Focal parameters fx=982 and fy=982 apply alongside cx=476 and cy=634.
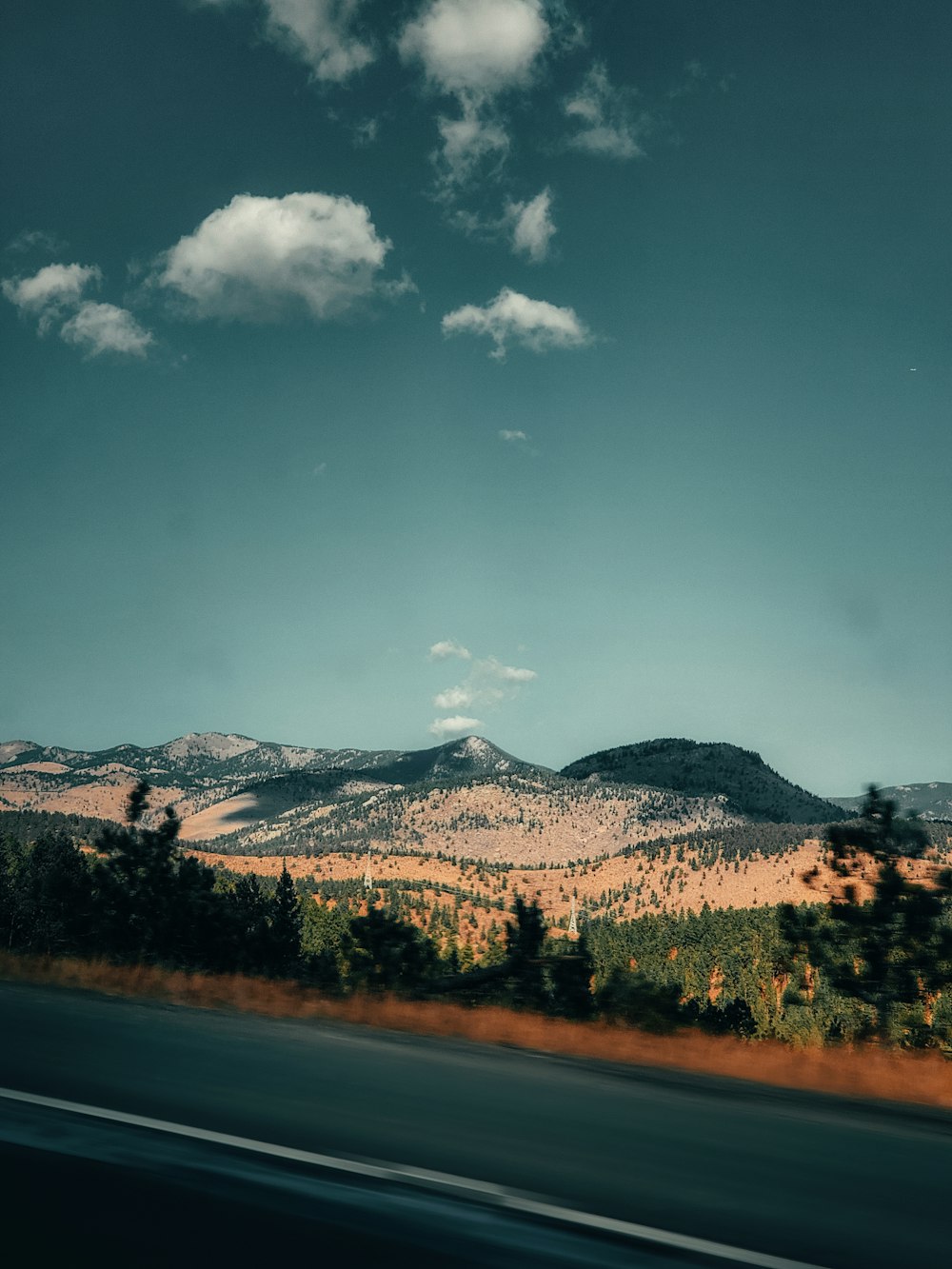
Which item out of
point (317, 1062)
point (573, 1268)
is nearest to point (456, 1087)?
point (317, 1062)

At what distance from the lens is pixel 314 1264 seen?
3268 mm

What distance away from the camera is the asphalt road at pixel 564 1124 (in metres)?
4.09

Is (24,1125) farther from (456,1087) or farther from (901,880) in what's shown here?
(901,880)

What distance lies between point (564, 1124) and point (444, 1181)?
1513 mm

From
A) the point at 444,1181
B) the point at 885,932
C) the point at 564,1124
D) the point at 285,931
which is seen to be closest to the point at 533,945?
the point at 885,932

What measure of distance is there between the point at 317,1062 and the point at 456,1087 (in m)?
1.18

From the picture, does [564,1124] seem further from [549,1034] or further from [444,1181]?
[549,1034]

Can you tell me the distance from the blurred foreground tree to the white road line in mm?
11080

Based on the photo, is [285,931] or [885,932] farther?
[285,931]

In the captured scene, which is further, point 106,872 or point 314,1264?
point 106,872

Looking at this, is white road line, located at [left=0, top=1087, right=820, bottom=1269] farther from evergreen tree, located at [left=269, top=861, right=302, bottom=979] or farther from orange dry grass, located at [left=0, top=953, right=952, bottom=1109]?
evergreen tree, located at [left=269, top=861, right=302, bottom=979]

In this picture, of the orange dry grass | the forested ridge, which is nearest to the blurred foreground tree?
the forested ridge

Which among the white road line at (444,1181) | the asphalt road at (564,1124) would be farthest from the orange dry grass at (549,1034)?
the white road line at (444,1181)

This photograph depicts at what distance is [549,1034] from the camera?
1062 centimetres
